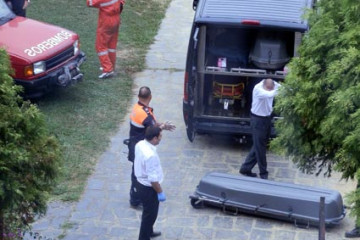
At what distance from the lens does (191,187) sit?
11.2 m

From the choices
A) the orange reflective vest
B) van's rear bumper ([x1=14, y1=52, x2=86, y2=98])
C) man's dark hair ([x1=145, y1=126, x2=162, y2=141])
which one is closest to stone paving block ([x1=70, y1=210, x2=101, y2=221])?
→ the orange reflective vest

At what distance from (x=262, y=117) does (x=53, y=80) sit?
3.66m

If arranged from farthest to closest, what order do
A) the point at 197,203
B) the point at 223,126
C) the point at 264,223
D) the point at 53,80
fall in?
the point at 53,80 → the point at 223,126 → the point at 197,203 → the point at 264,223

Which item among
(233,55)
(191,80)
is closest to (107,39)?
(233,55)

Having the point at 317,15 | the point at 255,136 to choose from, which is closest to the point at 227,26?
the point at 255,136

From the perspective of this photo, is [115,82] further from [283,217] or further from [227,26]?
[283,217]

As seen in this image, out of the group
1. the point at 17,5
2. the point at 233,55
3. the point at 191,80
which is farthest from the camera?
the point at 17,5

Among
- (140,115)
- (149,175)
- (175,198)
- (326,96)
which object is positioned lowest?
(175,198)

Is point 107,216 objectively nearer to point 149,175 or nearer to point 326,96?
point 149,175

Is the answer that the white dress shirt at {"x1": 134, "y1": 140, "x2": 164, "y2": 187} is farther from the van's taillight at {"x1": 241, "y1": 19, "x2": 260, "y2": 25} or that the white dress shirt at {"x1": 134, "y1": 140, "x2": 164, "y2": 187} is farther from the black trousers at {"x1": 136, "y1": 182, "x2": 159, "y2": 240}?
the van's taillight at {"x1": 241, "y1": 19, "x2": 260, "y2": 25}

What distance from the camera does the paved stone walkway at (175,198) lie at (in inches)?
395

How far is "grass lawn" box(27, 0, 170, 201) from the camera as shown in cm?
1189

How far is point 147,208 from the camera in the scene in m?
9.40

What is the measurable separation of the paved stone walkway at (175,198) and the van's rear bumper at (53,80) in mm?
1138
